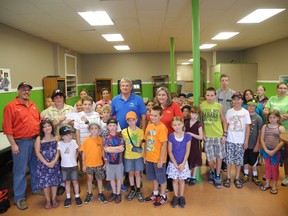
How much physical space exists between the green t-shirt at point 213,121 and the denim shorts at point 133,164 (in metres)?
1.09

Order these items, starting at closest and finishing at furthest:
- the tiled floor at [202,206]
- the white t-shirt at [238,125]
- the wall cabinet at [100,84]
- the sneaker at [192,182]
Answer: the tiled floor at [202,206] < the white t-shirt at [238,125] < the sneaker at [192,182] < the wall cabinet at [100,84]

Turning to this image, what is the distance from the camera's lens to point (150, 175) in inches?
A: 118

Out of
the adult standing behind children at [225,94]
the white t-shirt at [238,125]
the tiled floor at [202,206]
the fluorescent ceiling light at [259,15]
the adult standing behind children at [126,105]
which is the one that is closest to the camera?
the tiled floor at [202,206]

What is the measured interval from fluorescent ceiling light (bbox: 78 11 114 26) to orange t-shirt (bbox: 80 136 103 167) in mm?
2672

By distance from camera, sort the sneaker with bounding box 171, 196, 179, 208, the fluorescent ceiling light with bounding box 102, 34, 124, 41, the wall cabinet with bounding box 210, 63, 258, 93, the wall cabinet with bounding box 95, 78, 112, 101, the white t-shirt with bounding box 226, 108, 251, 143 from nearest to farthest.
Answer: the sneaker with bounding box 171, 196, 179, 208 < the white t-shirt with bounding box 226, 108, 251, 143 < the fluorescent ceiling light with bounding box 102, 34, 124, 41 < the wall cabinet with bounding box 210, 63, 258, 93 < the wall cabinet with bounding box 95, 78, 112, 101

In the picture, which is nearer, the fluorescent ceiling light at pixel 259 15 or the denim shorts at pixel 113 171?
the denim shorts at pixel 113 171

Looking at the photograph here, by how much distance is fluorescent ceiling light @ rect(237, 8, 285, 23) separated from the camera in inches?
181

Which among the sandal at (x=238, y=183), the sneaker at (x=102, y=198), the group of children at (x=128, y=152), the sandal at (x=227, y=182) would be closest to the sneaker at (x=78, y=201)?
the group of children at (x=128, y=152)

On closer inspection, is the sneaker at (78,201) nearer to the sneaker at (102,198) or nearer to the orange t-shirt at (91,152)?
the sneaker at (102,198)

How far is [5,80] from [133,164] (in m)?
3.65

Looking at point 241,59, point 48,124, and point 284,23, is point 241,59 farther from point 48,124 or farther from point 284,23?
point 48,124

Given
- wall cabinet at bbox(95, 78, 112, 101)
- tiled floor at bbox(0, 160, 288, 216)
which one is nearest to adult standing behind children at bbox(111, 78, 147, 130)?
tiled floor at bbox(0, 160, 288, 216)

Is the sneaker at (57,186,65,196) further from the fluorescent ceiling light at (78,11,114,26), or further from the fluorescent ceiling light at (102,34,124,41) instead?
Result: the fluorescent ceiling light at (102,34,124,41)

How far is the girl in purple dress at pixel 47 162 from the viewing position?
9.61 feet
